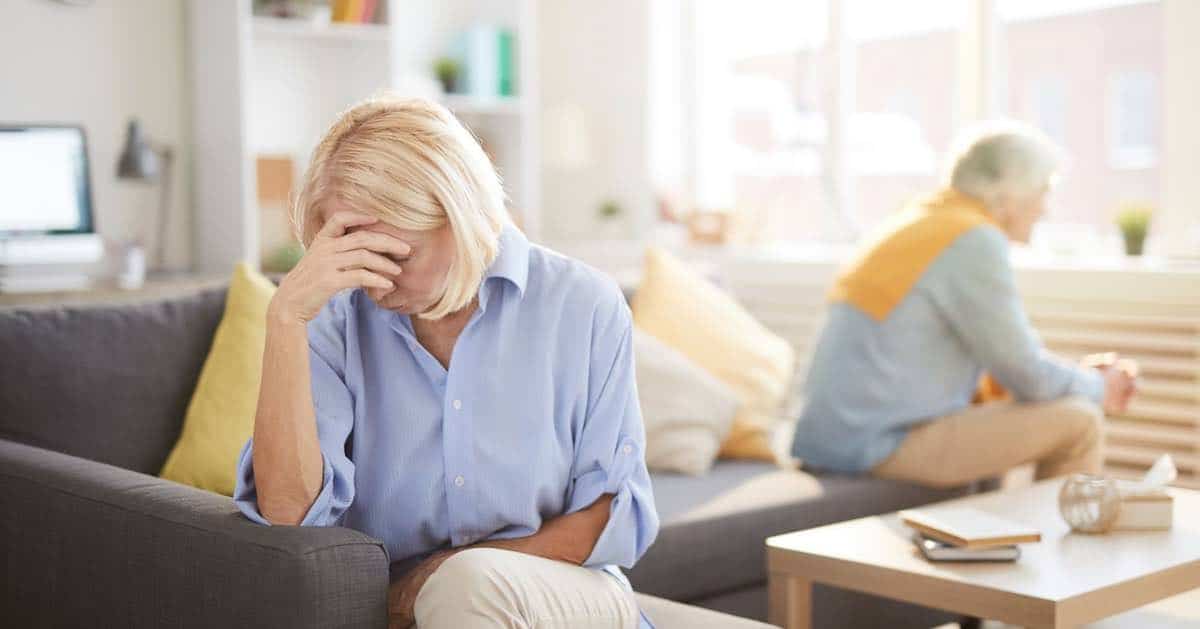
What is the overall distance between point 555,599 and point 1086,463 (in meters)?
1.91

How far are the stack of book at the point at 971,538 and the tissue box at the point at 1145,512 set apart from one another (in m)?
0.26

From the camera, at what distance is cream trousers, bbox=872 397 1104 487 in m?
3.11

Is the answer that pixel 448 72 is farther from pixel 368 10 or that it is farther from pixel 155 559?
pixel 155 559

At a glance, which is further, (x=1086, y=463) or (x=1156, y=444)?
(x=1156, y=444)

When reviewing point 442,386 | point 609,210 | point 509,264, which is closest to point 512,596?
point 442,386

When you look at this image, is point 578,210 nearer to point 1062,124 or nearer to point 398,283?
point 1062,124

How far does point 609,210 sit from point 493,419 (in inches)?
153

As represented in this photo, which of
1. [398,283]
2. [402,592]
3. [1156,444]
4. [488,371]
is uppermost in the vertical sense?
[398,283]

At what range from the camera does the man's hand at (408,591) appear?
1.72 meters

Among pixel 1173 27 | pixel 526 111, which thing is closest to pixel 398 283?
pixel 1173 27

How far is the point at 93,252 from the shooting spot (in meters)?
4.52

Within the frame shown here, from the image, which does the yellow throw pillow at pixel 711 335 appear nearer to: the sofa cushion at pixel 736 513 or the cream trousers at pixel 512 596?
the sofa cushion at pixel 736 513

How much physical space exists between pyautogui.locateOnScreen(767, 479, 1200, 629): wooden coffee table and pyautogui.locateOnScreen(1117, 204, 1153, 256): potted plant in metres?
1.57

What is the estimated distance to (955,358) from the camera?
3172mm
